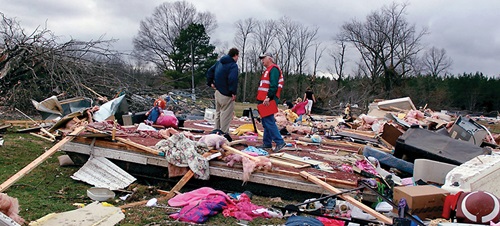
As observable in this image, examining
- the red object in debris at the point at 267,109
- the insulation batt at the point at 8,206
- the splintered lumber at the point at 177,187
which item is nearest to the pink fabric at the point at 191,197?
the splintered lumber at the point at 177,187

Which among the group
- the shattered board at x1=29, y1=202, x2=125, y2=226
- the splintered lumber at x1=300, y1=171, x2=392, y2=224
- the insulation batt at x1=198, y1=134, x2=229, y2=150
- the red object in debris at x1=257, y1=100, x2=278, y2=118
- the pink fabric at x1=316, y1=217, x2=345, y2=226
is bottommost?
the shattered board at x1=29, y1=202, x2=125, y2=226

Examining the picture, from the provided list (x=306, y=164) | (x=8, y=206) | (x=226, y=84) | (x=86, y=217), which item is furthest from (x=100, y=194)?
(x=226, y=84)

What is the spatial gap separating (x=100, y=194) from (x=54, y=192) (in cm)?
68

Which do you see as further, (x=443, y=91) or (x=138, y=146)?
(x=443, y=91)

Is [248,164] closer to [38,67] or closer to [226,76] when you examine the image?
[226,76]

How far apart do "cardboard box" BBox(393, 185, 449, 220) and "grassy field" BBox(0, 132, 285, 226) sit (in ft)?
4.30

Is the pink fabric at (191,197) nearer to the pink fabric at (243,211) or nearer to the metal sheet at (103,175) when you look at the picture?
the pink fabric at (243,211)

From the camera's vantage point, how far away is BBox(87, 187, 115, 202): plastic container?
15.9ft

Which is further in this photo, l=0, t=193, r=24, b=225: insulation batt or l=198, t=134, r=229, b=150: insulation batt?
l=198, t=134, r=229, b=150: insulation batt

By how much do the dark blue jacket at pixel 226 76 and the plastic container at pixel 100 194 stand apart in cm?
304

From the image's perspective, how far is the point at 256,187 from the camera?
527 centimetres

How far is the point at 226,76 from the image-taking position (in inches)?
290

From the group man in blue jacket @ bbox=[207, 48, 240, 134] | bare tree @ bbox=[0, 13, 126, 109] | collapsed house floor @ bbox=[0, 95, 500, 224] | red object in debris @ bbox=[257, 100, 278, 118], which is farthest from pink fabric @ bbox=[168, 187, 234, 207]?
bare tree @ bbox=[0, 13, 126, 109]

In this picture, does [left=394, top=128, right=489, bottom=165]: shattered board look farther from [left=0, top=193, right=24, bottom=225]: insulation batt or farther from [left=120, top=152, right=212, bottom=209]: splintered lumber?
[left=0, top=193, right=24, bottom=225]: insulation batt
